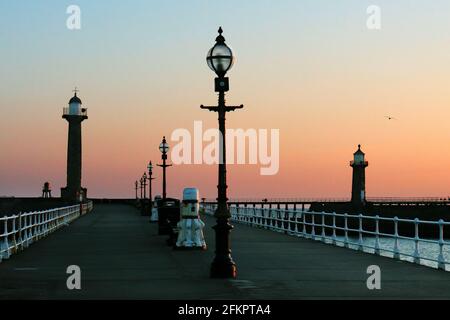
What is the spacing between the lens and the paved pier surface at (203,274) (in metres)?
13.4

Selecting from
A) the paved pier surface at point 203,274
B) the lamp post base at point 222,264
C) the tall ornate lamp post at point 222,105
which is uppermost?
the tall ornate lamp post at point 222,105

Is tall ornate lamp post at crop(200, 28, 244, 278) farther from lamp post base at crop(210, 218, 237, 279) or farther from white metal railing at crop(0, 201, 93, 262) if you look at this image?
white metal railing at crop(0, 201, 93, 262)

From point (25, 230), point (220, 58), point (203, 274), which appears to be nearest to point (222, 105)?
point (220, 58)

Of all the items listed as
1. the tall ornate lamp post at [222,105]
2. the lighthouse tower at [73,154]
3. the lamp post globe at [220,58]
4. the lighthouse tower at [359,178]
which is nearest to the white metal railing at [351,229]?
the tall ornate lamp post at [222,105]

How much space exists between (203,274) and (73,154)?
81.1 meters

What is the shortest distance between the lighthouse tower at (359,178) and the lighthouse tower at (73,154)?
4605cm

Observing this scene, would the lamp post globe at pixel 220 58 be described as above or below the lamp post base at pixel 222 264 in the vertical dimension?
above

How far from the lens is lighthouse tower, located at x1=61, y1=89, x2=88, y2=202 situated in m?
96.0

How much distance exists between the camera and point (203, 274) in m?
16.7

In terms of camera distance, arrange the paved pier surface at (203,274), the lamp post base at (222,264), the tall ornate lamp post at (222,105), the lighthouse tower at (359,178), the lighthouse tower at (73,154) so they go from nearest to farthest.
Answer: the paved pier surface at (203,274)
the lamp post base at (222,264)
the tall ornate lamp post at (222,105)
the lighthouse tower at (73,154)
the lighthouse tower at (359,178)

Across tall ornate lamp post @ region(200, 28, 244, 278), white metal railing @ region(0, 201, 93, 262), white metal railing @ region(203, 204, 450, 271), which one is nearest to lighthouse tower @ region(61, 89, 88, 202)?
white metal railing @ region(203, 204, 450, 271)

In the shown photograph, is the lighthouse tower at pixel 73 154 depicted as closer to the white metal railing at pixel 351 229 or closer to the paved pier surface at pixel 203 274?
the white metal railing at pixel 351 229

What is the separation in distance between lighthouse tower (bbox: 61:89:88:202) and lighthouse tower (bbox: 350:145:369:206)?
46046mm
